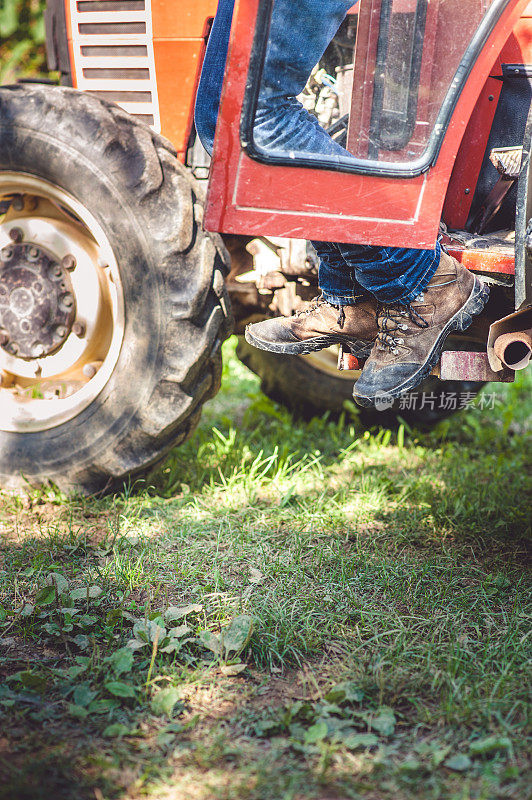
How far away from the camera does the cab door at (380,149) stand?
1.73 m

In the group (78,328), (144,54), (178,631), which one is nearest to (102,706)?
(178,631)

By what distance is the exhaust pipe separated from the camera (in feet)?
6.07

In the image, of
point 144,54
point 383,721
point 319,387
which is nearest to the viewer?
point 383,721

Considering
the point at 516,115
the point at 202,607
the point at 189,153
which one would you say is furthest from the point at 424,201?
the point at 202,607

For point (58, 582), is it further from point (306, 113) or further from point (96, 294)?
point (306, 113)

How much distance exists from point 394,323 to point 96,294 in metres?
1.03

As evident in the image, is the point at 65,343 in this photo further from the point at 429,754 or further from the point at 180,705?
the point at 429,754

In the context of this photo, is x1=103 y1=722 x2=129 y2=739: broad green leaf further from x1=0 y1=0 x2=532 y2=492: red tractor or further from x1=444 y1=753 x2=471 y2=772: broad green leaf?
x1=0 y1=0 x2=532 y2=492: red tractor

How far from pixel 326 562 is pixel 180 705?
708mm

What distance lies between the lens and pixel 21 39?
7.09 m

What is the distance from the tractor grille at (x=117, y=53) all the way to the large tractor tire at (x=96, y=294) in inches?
9.9

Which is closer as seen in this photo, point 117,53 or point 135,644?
point 135,644

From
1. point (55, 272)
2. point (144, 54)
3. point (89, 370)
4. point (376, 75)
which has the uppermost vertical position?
point (144, 54)

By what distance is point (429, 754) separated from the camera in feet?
4.50
